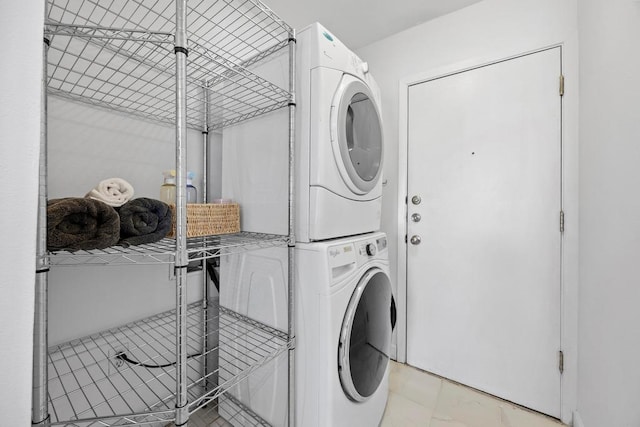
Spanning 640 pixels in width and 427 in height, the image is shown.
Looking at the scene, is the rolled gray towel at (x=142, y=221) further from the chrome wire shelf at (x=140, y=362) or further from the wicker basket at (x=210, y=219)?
the chrome wire shelf at (x=140, y=362)

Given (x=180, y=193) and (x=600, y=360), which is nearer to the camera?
(x=180, y=193)

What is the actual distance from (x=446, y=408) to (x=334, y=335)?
1048 millimetres

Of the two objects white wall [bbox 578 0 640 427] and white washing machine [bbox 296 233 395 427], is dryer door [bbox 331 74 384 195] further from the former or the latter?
white wall [bbox 578 0 640 427]

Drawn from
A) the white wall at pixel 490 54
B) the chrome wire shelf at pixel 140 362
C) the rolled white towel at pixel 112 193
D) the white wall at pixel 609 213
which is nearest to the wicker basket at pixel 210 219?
the rolled white towel at pixel 112 193

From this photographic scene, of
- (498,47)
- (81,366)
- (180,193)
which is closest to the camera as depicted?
(180,193)

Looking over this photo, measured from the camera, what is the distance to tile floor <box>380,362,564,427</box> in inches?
55.8

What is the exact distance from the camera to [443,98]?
179 centimetres

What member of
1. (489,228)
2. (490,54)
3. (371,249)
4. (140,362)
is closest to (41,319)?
(140,362)

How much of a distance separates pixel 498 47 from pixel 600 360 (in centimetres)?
168

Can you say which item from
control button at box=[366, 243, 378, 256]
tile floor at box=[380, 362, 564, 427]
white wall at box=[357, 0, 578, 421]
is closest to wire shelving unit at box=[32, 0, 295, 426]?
control button at box=[366, 243, 378, 256]

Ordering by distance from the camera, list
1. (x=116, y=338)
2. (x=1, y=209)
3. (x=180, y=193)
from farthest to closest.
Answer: (x=116, y=338), (x=180, y=193), (x=1, y=209)

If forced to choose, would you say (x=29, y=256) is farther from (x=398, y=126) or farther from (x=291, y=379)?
(x=398, y=126)

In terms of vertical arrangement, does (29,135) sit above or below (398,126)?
below

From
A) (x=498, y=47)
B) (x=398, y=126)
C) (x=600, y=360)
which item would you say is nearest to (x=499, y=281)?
(x=600, y=360)
